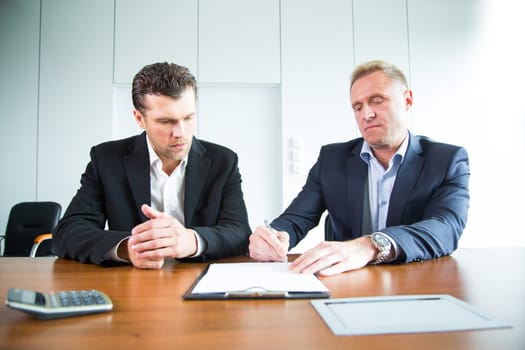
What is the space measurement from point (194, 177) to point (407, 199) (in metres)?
0.90

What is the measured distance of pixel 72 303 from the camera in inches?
25.0

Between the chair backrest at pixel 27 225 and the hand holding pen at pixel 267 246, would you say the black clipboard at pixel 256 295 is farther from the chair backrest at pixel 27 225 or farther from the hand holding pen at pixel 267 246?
the chair backrest at pixel 27 225

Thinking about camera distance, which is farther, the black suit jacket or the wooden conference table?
the black suit jacket

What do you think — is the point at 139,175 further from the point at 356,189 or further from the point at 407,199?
the point at 407,199

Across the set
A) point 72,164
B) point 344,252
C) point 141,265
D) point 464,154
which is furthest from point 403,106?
point 72,164

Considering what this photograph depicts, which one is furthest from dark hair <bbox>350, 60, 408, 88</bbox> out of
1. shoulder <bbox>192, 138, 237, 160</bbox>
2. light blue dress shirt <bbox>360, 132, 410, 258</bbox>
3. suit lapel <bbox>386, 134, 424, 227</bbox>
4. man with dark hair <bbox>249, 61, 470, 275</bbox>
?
shoulder <bbox>192, 138, 237, 160</bbox>

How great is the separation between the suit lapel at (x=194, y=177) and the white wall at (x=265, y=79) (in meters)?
2.26

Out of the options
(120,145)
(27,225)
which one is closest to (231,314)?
(120,145)

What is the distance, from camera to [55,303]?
2.06 feet

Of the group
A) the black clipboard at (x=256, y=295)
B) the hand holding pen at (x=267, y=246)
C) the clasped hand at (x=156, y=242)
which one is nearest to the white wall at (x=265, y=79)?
the hand holding pen at (x=267, y=246)

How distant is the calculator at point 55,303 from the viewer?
1.95 ft

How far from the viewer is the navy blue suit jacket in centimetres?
122

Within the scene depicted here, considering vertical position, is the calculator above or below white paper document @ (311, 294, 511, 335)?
above

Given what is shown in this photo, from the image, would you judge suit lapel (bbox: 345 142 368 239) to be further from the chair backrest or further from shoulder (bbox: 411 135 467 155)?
the chair backrest
